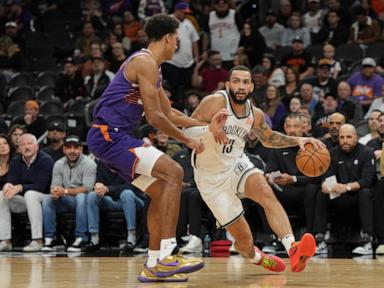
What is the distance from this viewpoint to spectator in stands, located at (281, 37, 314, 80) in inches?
569

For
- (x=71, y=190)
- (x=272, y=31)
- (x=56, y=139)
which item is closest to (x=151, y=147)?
(x=71, y=190)

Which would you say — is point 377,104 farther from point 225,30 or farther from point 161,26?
point 161,26

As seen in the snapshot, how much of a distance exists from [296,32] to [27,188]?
6.37 metres

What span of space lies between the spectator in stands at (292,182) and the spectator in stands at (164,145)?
1.55m

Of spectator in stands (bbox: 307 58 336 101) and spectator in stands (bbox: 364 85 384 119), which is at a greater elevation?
spectator in stands (bbox: 307 58 336 101)

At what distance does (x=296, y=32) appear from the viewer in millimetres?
15641

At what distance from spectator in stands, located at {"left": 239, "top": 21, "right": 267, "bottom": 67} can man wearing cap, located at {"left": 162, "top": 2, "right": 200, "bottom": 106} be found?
2.86ft

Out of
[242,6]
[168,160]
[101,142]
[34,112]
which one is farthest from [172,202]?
[242,6]

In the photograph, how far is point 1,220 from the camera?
446 inches

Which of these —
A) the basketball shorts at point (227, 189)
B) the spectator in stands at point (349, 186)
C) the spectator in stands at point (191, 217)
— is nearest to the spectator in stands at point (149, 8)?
the spectator in stands at point (191, 217)

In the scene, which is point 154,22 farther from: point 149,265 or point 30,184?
point 30,184

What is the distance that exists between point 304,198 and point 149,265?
426 cm

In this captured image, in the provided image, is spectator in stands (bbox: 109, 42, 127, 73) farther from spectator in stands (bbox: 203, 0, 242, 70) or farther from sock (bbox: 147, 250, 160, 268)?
sock (bbox: 147, 250, 160, 268)

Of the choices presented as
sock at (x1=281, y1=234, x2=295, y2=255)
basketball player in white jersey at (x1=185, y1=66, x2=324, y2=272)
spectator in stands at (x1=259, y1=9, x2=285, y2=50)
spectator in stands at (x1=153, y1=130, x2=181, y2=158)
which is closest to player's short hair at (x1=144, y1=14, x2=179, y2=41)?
basketball player in white jersey at (x1=185, y1=66, x2=324, y2=272)
